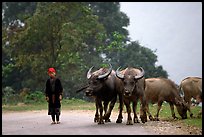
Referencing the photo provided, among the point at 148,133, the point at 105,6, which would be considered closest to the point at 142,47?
the point at 105,6

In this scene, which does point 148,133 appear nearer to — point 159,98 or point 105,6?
point 159,98

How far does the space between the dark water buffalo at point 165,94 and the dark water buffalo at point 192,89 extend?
2.57 ft

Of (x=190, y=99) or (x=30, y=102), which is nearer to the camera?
(x=190, y=99)

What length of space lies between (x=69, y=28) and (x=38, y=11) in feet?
9.45

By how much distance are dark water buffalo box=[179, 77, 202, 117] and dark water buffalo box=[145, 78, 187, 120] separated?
30.9 inches

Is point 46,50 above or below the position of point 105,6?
below

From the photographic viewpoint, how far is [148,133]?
11.4 m

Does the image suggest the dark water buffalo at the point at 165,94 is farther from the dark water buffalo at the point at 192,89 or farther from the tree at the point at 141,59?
the tree at the point at 141,59

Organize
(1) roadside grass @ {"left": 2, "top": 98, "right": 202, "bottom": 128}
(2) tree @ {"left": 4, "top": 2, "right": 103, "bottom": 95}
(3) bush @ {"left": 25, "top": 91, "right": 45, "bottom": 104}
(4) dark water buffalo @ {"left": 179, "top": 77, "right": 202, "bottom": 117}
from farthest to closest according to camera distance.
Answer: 1. (3) bush @ {"left": 25, "top": 91, "right": 45, "bottom": 104}
2. (2) tree @ {"left": 4, "top": 2, "right": 103, "bottom": 95}
3. (4) dark water buffalo @ {"left": 179, "top": 77, "right": 202, "bottom": 117}
4. (1) roadside grass @ {"left": 2, "top": 98, "right": 202, "bottom": 128}

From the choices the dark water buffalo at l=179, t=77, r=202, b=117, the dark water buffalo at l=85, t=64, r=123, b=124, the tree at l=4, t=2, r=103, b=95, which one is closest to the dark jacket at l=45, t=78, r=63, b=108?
the dark water buffalo at l=85, t=64, r=123, b=124

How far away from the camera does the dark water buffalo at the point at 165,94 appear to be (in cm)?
1650

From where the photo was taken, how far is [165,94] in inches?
664

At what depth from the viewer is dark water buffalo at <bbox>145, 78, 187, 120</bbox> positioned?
1650 cm

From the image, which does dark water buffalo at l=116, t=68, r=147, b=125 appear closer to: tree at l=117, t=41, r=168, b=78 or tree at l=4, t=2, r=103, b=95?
tree at l=4, t=2, r=103, b=95
